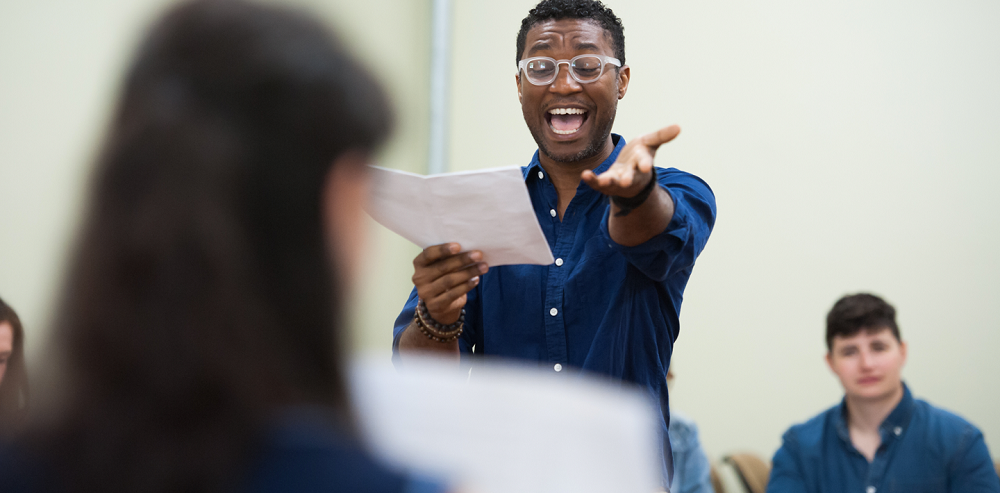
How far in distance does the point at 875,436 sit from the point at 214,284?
281 cm

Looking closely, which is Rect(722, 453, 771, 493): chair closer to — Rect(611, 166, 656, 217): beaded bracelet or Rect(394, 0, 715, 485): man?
Rect(394, 0, 715, 485): man

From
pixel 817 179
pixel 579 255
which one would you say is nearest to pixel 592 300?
pixel 579 255

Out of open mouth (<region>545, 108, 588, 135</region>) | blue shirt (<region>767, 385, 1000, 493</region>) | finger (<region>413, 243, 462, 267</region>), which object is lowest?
blue shirt (<region>767, 385, 1000, 493</region>)

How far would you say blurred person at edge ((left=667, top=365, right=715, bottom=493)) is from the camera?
340cm

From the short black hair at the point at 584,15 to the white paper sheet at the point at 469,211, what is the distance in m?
0.52

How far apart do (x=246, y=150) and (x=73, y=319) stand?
6.8 inches

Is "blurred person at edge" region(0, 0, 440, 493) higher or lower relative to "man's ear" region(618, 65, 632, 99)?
lower

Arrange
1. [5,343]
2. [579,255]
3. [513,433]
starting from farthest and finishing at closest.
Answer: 1. [5,343]
2. [579,255]
3. [513,433]

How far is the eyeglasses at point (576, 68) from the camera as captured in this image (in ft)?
5.39

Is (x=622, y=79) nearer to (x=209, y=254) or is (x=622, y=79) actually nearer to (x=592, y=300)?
(x=592, y=300)

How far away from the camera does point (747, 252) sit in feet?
12.9

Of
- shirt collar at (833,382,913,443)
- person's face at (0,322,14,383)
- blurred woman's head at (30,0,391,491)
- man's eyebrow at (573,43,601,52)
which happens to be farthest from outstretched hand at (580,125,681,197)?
shirt collar at (833,382,913,443)

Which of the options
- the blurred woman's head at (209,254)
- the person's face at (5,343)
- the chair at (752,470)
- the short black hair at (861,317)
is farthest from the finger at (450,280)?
the chair at (752,470)

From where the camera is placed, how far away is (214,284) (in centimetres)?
57
